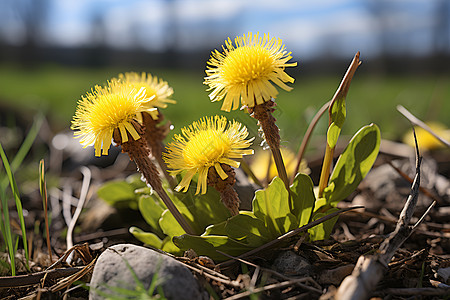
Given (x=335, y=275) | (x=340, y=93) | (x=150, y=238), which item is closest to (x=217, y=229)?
(x=150, y=238)

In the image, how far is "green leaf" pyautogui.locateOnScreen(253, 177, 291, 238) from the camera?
3.91 ft

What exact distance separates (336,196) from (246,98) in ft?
1.66

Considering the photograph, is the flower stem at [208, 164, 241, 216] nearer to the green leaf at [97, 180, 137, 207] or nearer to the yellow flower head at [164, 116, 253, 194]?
the yellow flower head at [164, 116, 253, 194]

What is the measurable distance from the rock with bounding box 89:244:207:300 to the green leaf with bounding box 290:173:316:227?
0.41 metres

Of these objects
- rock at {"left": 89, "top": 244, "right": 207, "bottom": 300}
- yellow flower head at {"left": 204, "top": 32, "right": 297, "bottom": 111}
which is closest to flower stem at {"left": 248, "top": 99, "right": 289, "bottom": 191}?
yellow flower head at {"left": 204, "top": 32, "right": 297, "bottom": 111}

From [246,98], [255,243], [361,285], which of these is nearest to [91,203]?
[255,243]

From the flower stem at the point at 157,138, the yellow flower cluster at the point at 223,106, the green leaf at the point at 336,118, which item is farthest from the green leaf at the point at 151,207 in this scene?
the green leaf at the point at 336,118

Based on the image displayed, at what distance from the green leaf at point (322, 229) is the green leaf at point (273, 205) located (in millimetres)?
137

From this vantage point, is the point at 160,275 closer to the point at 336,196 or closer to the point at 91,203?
the point at 336,196

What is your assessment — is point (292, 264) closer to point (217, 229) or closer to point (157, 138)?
point (217, 229)

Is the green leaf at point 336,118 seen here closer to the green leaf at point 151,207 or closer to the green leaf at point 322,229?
the green leaf at point 322,229

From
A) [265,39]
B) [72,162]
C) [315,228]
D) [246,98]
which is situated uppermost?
[265,39]

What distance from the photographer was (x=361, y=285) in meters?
0.92

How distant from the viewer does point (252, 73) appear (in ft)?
3.67
